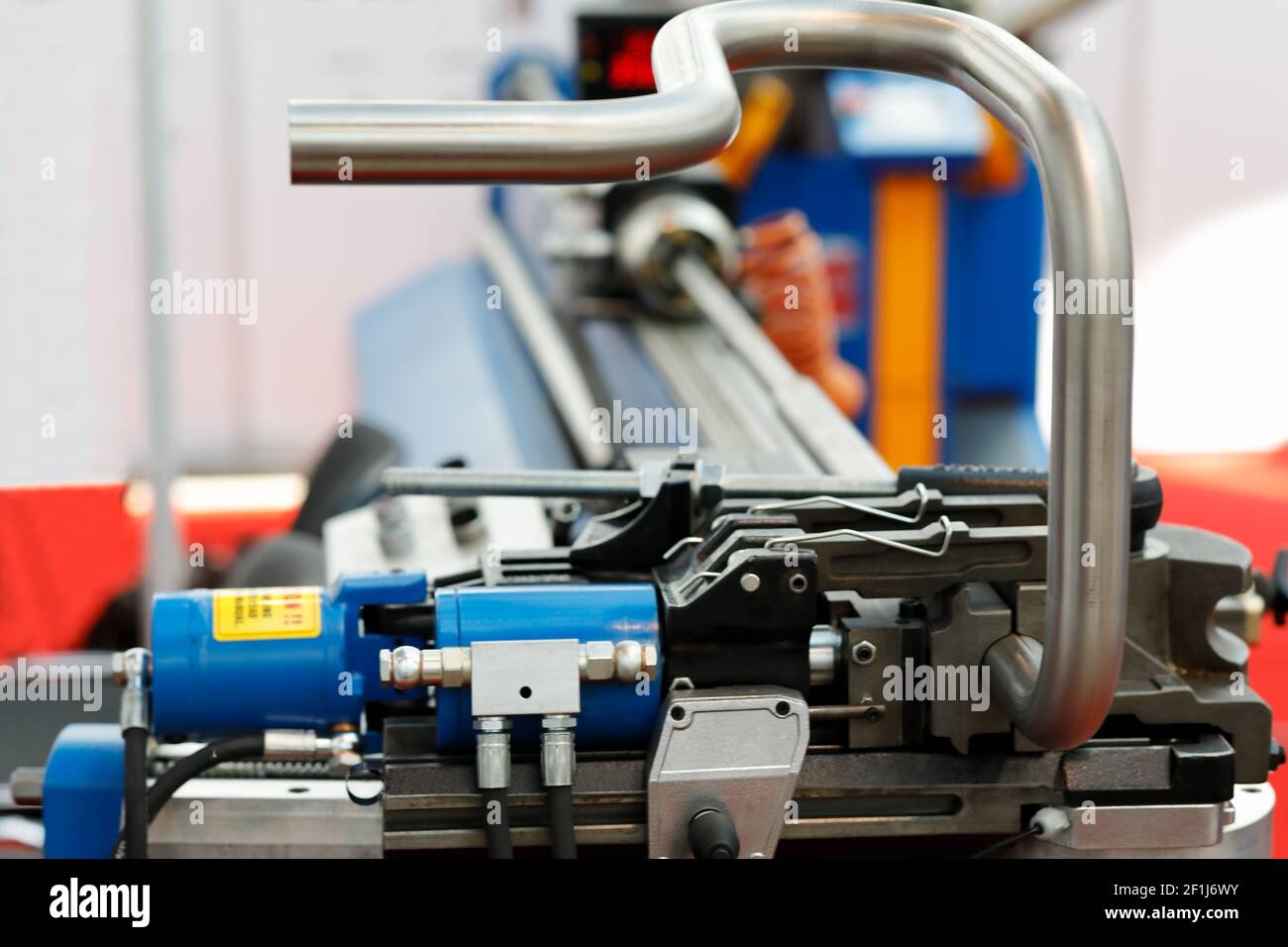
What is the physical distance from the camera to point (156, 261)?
7.48 ft

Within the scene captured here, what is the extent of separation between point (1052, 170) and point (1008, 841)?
43cm

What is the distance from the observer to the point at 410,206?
14.6ft

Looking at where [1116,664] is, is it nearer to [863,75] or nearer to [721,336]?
[721,336]

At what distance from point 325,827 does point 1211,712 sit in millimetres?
553

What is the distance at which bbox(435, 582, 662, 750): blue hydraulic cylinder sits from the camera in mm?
866

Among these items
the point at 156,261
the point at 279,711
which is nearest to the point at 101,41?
the point at 156,261


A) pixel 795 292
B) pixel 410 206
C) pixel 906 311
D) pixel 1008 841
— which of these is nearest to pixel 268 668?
pixel 1008 841

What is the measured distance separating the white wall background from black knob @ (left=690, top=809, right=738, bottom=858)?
3473 mm

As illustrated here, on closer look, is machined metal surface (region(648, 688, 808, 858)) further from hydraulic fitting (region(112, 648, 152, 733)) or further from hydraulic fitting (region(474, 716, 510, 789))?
hydraulic fitting (region(112, 648, 152, 733))

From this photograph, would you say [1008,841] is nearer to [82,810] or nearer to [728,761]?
[728,761]

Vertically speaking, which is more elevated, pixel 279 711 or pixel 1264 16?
pixel 1264 16

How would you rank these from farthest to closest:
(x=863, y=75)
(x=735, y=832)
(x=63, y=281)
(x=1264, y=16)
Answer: (x=1264, y=16)
(x=863, y=75)
(x=63, y=281)
(x=735, y=832)

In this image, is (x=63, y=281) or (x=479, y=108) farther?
(x=63, y=281)

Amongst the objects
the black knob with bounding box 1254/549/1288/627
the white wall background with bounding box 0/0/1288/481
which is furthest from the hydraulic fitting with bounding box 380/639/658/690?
the white wall background with bounding box 0/0/1288/481
